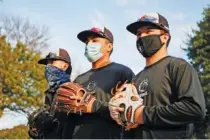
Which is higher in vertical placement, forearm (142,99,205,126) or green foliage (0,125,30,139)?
forearm (142,99,205,126)

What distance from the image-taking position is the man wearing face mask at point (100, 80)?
13.6ft

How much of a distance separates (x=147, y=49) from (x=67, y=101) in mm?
1013

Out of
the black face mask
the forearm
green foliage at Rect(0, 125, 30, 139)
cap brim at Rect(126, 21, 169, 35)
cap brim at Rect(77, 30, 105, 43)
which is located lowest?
green foliage at Rect(0, 125, 30, 139)

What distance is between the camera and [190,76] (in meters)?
3.11

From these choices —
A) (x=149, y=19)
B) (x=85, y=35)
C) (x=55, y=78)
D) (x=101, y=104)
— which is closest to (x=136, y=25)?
(x=149, y=19)

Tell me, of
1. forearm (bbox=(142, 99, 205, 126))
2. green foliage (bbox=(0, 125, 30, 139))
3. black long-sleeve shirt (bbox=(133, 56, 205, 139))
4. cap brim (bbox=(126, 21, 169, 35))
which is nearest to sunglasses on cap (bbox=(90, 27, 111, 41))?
cap brim (bbox=(126, 21, 169, 35))

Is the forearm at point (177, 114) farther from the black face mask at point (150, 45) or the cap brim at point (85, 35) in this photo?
the cap brim at point (85, 35)

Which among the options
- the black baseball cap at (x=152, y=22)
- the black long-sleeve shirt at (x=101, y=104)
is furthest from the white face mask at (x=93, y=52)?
the black baseball cap at (x=152, y=22)

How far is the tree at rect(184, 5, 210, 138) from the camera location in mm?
26742

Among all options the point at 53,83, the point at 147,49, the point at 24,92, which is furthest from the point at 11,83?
the point at 147,49

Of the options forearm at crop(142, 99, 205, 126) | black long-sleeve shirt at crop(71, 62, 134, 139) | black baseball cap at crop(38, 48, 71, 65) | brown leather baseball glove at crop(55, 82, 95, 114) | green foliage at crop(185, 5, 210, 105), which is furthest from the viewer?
green foliage at crop(185, 5, 210, 105)

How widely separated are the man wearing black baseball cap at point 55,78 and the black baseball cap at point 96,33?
74cm

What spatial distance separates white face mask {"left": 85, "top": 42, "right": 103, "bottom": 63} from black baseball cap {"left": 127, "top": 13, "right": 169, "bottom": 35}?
2.95ft

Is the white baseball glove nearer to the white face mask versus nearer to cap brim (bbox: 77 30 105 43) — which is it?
the white face mask
